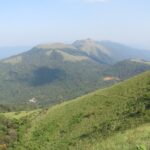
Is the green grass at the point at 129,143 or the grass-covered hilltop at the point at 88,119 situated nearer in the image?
the green grass at the point at 129,143

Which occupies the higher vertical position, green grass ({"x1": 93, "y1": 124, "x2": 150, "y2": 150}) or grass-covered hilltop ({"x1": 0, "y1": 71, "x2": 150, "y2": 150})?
green grass ({"x1": 93, "y1": 124, "x2": 150, "y2": 150})

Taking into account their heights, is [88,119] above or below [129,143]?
below

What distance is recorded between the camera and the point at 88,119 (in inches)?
2153

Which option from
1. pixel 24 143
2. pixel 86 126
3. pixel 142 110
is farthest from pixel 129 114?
pixel 24 143

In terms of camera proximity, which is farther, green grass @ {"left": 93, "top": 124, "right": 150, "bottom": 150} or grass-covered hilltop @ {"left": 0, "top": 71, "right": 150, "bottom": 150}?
grass-covered hilltop @ {"left": 0, "top": 71, "right": 150, "bottom": 150}

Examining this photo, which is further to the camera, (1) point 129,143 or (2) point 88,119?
(2) point 88,119

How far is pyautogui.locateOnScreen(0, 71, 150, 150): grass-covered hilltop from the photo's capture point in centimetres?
4388

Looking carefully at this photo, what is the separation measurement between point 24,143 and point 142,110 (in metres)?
16.3

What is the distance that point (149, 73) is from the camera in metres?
72.2

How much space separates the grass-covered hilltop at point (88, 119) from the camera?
43875 millimetres

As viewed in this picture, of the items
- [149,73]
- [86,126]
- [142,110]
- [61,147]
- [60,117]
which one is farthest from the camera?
[149,73]

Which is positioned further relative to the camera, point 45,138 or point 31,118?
point 31,118

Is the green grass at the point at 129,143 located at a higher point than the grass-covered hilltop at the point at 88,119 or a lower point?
higher

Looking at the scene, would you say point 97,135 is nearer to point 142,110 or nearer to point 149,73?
point 142,110
